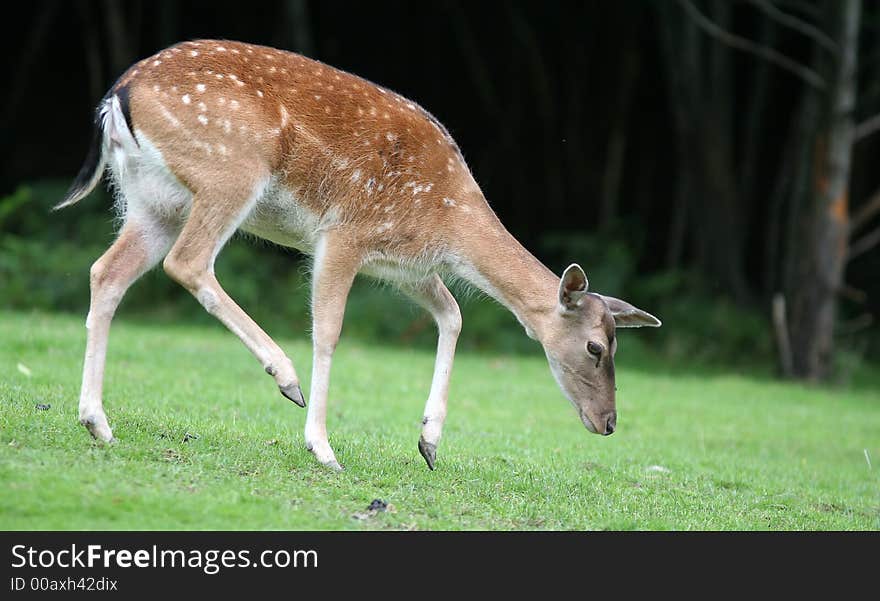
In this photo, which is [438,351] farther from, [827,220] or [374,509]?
[827,220]

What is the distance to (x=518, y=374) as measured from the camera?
→ 47.6 ft

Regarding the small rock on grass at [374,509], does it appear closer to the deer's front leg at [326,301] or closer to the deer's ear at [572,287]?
the deer's front leg at [326,301]

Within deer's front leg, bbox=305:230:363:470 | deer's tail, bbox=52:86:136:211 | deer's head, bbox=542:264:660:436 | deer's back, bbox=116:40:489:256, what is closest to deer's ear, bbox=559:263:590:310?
deer's head, bbox=542:264:660:436

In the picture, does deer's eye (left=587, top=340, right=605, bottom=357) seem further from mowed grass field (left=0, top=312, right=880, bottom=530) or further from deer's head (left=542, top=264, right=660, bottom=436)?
mowed grass field (left=0, top=312, right=880, bottom=530)

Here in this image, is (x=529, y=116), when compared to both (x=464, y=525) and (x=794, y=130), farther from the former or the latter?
(x=464, y=525)

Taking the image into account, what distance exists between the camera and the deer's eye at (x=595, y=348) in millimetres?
7574

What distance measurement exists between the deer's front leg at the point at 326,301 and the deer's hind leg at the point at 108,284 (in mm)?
904

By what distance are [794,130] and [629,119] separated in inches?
185

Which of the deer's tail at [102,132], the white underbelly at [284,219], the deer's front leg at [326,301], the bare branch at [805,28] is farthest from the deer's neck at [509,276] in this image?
the bare branch at [805,28]

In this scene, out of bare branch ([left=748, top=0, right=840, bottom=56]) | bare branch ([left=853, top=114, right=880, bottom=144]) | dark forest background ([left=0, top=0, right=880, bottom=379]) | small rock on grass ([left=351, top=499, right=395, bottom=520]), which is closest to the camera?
small rock on grass ([left=351, top=499, right=395, bottom=520])

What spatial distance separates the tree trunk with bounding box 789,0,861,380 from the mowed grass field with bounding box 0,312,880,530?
4.32 ft

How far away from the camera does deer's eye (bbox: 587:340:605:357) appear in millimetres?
7574

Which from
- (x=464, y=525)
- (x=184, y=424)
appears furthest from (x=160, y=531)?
(x=184, y=424)

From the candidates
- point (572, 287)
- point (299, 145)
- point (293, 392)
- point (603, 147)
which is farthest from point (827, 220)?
point (293, 392)
